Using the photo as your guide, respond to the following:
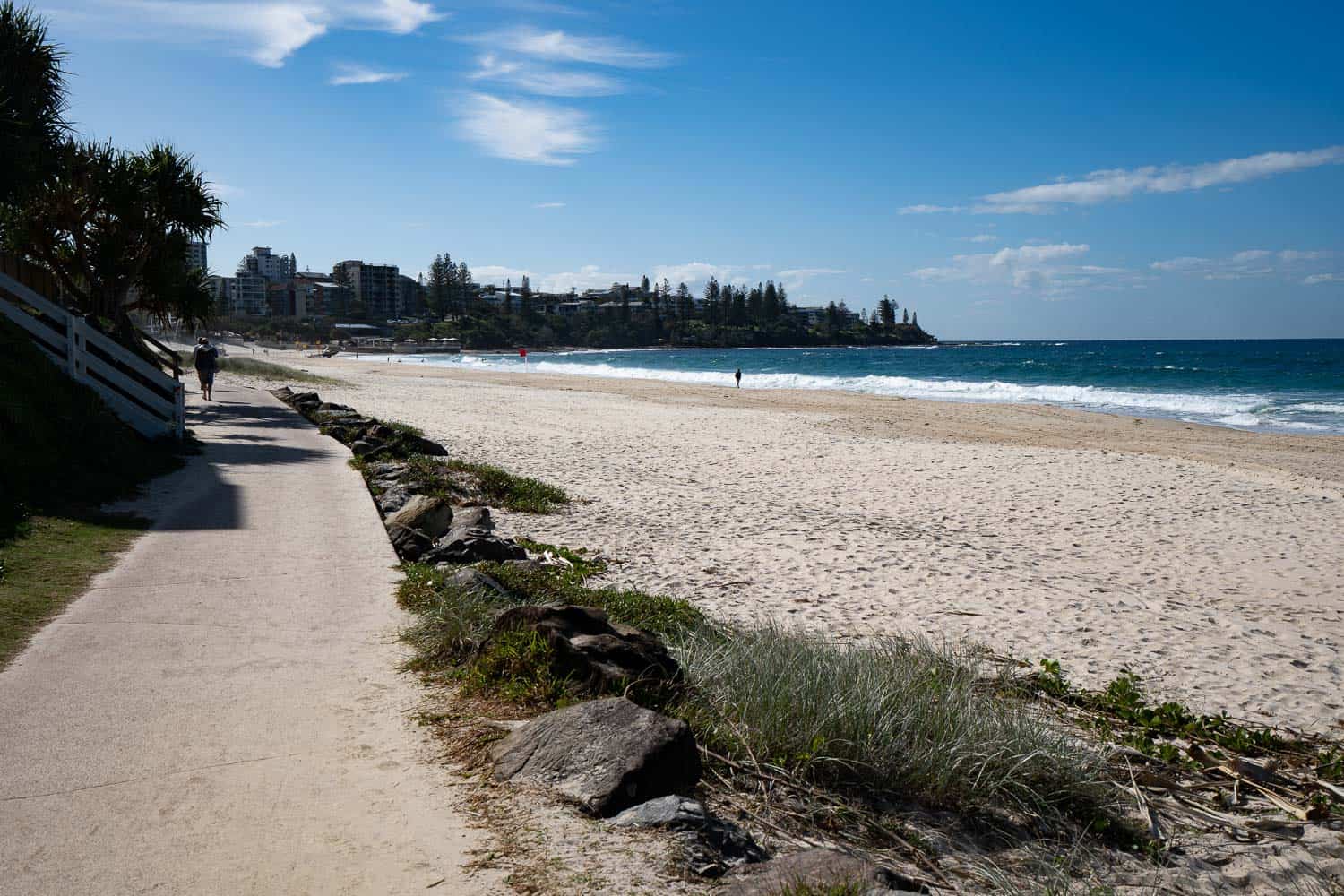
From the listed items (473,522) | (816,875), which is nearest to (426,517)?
(473,522)

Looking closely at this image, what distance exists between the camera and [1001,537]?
10500 mm

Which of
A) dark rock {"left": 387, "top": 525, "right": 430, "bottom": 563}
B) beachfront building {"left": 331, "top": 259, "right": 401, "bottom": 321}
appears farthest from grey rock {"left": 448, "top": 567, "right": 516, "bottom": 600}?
beachfront building {"left": 331, "top": 259, "right": 401, "bottom": 321}

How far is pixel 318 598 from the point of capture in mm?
6035

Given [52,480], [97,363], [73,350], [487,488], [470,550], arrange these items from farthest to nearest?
[97,363]
[73,350]
[487,488]
[52,480]
[470,550]

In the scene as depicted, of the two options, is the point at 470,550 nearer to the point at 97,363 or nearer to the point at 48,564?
the point at 48,564

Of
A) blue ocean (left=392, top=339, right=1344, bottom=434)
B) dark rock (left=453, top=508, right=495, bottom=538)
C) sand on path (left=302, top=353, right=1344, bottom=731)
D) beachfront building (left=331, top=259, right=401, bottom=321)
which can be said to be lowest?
sand on path (left=302, top=353, right=1344, bottom=731)

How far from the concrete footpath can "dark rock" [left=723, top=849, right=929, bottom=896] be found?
0.86m

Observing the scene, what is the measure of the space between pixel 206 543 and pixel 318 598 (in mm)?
2041

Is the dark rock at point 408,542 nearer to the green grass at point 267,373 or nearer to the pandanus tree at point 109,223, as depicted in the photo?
the pandanus tree at point 109,223

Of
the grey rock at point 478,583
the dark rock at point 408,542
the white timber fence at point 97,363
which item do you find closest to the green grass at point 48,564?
the dark rock at point 408,542

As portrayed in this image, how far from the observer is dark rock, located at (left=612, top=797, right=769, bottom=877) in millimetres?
2980

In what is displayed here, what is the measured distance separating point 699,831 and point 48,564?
5.63 metres

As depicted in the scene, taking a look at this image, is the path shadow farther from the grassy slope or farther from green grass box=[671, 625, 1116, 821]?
green grass box=[671, 625, 1116, 821]

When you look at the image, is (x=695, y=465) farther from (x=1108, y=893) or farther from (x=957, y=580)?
(x=1108, y=893)
